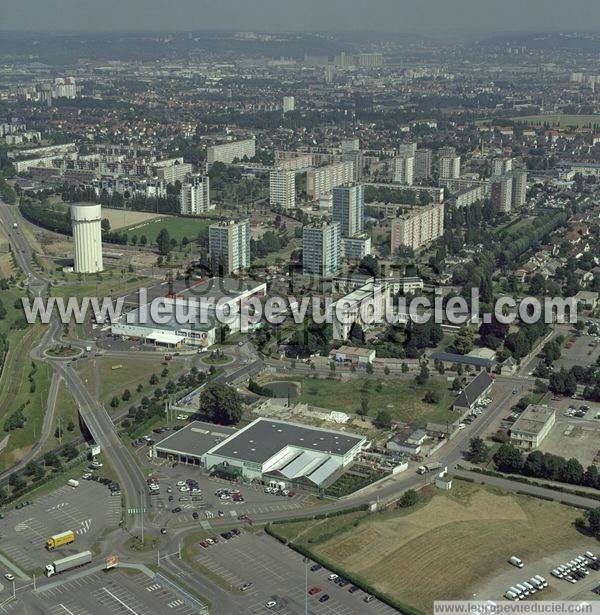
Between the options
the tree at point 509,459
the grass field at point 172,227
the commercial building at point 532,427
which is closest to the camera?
the tree at point 509,459

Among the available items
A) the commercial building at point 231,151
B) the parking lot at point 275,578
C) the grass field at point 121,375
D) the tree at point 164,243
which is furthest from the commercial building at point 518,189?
the parking lot at point 275,578

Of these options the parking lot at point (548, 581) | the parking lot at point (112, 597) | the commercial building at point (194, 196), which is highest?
the commercial building at point (194, 196)

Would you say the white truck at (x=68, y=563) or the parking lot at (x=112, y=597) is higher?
the white truck at (x=68, y=563)

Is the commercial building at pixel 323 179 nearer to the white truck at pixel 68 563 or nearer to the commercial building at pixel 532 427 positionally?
the commercial building at pixel 532 427

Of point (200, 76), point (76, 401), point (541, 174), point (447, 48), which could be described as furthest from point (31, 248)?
point (447, 48)

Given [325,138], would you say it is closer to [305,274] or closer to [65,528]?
[305,274]

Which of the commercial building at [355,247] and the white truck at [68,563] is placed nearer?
the white truck at [68,563]

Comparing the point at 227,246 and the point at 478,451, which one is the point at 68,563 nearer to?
the point at 478,451
